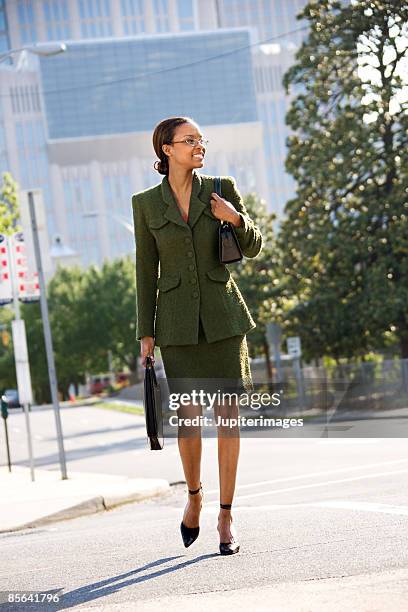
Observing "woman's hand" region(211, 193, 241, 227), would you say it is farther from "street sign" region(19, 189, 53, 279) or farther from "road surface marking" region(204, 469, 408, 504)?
"street sign" region(19, 189, 53, 279)

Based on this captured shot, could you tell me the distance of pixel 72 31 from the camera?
547ft

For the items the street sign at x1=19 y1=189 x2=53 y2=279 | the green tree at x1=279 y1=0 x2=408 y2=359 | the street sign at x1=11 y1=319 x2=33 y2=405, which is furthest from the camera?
the green tree at x1=279 y1=0 x2=408 y2=359

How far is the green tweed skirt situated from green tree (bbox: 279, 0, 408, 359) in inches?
954

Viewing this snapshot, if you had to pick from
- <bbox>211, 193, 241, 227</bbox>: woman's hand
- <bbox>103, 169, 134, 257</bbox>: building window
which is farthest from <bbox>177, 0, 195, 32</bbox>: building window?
<bbox>211, 193, 241, 227</bbox>: woman's hand

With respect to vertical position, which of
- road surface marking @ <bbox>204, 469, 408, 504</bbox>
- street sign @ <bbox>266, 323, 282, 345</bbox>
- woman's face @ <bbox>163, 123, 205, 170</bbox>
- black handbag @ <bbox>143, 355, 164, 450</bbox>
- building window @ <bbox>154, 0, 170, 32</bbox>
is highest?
A: building window @ <bbox>154, 0, 170, 32</bbox>

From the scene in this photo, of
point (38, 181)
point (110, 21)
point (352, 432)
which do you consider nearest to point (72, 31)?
Answer: point (110, 21)

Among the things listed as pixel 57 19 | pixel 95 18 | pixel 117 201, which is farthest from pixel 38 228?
pixel 57 19

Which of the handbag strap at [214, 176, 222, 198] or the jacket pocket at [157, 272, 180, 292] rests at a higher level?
the handbag strap at [214, 176, 222, 198]

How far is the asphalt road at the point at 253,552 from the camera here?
4.51m

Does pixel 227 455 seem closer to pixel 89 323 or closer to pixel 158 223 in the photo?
pixel 158 223

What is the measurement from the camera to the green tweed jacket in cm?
564

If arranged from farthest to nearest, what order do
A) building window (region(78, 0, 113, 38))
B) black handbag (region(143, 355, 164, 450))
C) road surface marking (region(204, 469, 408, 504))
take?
1. building window (region(78, 0, 113, 38))
2. road surface marking (region(204, 469, 408, 504))
3. black handbag (region(143, 355, 164, 450))

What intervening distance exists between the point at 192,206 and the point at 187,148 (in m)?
0.26

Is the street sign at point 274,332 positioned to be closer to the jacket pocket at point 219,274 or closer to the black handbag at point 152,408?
the jacket pocket at point 219,274
